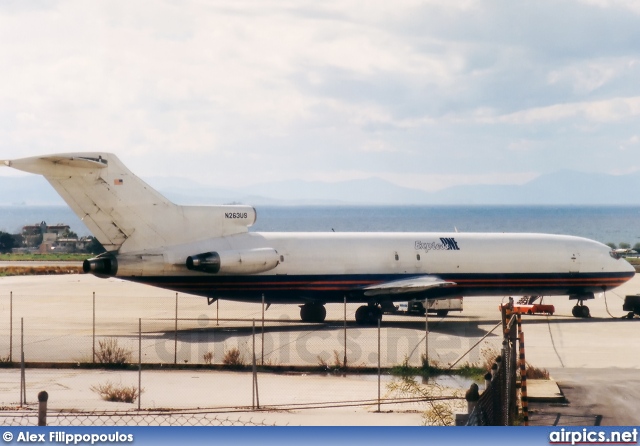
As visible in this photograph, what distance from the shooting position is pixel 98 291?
46469 millimetres

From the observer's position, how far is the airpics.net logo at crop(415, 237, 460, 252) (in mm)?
34688

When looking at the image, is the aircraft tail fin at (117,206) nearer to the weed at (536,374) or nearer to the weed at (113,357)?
the weed at (113,357)

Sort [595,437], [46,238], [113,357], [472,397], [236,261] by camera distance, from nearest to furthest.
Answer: [472,397] < [595,437] < [113,357] < [236,261] < [46,238]

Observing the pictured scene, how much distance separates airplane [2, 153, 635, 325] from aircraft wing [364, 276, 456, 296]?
37mm

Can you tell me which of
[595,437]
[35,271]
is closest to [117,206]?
[595,437]

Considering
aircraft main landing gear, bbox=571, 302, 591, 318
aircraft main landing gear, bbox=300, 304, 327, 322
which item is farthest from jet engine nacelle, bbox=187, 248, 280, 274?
aircraft main landing gear, bbox=571, 302, 591, 318

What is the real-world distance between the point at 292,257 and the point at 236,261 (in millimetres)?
2554

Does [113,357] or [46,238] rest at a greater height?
[46,238]

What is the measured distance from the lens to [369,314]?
33.3 meters

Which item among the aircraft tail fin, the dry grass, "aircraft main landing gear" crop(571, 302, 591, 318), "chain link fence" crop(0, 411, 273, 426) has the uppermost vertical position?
the aircraft tail fin

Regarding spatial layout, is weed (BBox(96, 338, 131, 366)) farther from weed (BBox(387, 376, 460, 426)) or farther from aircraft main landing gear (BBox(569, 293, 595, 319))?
aircraft main landing gear (BBox(569, 293, 595, 319))

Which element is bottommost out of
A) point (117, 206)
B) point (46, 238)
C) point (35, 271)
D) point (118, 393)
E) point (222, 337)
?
point (118, 393)

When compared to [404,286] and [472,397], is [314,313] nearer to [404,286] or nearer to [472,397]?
[404,286]

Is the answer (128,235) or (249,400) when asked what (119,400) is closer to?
(249,400)
